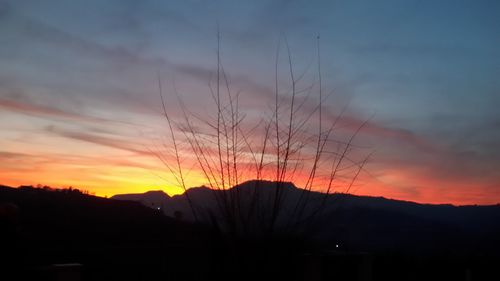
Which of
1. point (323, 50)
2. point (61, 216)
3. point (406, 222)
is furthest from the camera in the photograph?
point (406, 222)

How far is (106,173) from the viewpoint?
10.8m

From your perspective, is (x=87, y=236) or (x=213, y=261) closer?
(x=213, y=261)

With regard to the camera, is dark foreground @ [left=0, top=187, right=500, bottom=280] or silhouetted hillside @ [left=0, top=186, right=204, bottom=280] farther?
silhouetted hillside @ [left=0, top=186, right=204, bottom=280]

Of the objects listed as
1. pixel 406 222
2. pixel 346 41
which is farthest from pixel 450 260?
pixel 406 222

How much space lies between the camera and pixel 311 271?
571 cm

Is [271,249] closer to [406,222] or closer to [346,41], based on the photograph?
[346,41]

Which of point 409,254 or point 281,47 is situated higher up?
point 281,47

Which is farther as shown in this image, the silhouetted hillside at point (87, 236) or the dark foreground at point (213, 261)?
the silhouetted hillside at point (87, 236)

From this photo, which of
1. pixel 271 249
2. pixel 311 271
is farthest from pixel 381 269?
pixel 271 249

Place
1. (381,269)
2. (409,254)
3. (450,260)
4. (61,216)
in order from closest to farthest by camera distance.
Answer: (381,269) → (409,254) → (450,260) → (61,216)

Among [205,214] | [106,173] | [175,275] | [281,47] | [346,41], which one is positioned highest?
[346,41]

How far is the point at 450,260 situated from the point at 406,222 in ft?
80.6

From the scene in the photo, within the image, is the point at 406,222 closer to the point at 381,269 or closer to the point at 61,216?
the point at 61,216

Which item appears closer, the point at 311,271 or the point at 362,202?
the point at 311,271
